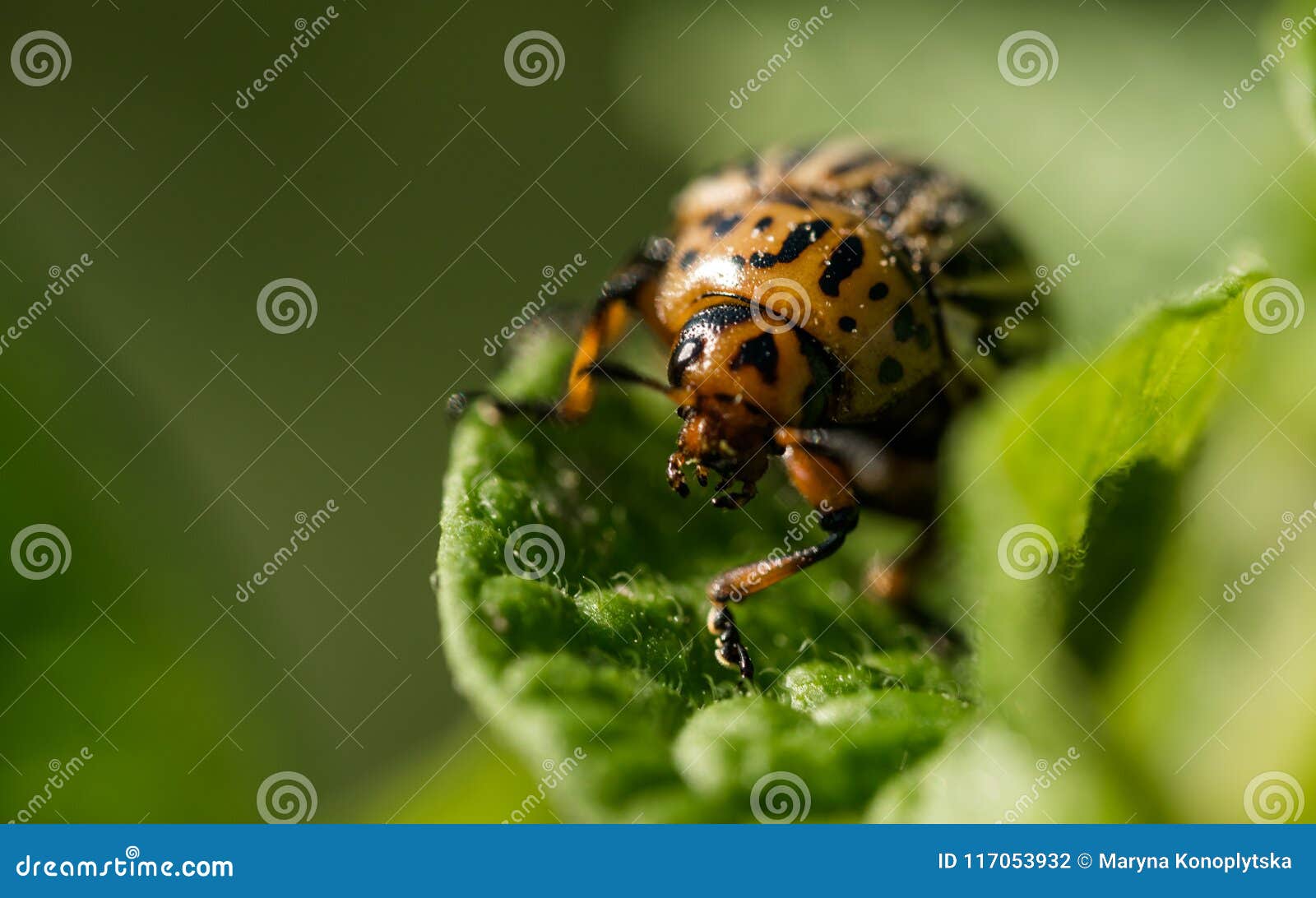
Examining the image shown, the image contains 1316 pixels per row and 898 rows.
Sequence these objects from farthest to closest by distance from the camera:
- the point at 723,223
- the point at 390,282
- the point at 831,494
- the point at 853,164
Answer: the point at 390,282
the point at 853,164
the point at 723,223
the point at 831,494

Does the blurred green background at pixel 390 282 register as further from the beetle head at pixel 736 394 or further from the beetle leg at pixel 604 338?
the beetle head at pixel 736 394

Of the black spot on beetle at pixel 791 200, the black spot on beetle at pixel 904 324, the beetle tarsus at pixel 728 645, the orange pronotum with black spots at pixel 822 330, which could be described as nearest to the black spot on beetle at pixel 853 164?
the orange pronotum with black spots at pixel 822 330

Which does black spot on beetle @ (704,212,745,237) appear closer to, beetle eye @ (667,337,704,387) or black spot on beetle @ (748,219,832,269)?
black spot on beetle @ (748,219,832,269)

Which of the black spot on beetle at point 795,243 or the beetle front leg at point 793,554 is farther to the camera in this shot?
the black spot on beetle at point 795,243

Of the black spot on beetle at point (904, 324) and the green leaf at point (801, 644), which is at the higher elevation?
the black spot on beetle at point (904, 324)

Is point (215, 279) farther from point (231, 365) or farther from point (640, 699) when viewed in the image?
point (640, 699)

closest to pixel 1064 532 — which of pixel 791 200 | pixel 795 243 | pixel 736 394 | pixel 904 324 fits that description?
pixel 736 394

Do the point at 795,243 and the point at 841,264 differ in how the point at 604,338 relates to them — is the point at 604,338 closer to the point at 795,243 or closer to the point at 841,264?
the point at 795,243

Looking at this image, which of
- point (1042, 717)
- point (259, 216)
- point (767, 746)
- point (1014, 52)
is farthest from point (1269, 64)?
point (259, 216)
